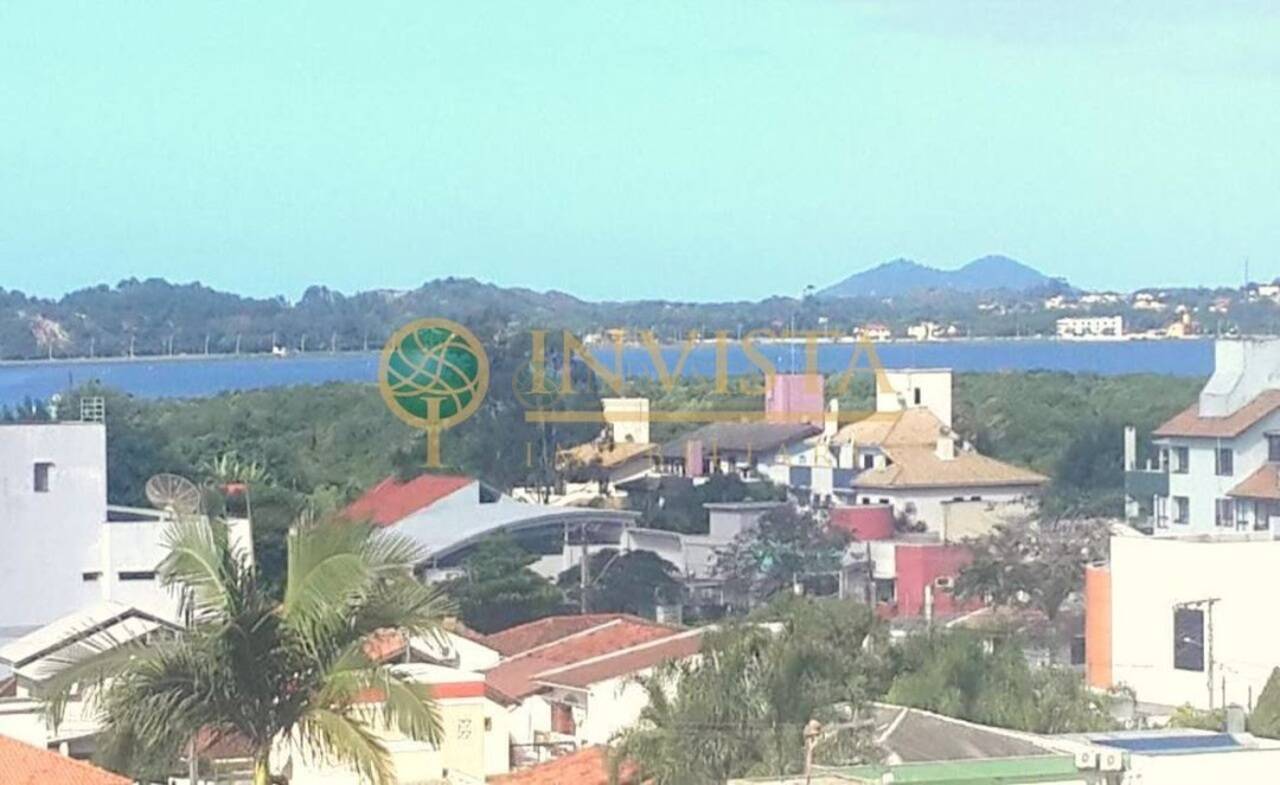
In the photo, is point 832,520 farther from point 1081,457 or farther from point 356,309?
point 356,309

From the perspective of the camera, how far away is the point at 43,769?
12.8m

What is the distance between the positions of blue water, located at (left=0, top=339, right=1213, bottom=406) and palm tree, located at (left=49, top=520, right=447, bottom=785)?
104 m

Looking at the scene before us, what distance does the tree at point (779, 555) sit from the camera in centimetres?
4109

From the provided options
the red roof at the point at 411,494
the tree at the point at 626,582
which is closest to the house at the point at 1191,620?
the tree at the point at 626,582

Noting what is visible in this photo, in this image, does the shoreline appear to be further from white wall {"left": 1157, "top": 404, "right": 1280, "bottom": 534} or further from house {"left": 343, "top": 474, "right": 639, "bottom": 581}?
house {"left": 343, "top": 474, "right": 639, "bottom": 581}

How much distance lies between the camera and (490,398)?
6500cm

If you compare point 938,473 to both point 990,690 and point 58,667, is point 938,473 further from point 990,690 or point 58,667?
point 58,667

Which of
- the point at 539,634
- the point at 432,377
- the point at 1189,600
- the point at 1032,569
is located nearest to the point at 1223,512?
the point at 1032,569

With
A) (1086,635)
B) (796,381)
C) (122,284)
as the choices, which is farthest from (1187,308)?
(1086,635)

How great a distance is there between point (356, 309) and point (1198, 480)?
127 m

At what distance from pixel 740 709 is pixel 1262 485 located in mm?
28957

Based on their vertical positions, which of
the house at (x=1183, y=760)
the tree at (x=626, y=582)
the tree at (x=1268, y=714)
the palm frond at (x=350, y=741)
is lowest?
the tree at (x=626, y=582)

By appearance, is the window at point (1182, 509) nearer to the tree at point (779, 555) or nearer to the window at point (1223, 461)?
the window at point (1223, 461)

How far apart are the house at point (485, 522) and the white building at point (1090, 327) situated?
439 feet
